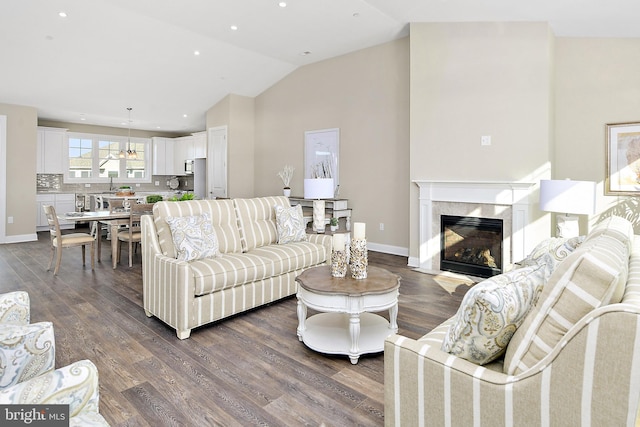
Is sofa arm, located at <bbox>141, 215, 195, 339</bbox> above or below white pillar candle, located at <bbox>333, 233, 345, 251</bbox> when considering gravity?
below

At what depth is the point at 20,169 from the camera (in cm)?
713

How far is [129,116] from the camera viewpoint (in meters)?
8.34

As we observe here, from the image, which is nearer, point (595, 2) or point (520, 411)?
point (520, 411)

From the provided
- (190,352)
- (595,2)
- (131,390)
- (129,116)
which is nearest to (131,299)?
(190,352)

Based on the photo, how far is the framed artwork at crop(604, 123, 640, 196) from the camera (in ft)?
13.3

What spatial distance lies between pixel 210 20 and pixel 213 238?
347cm

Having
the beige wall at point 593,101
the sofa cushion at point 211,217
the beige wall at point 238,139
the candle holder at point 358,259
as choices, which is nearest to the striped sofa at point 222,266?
the sofa cushion at point 211,217

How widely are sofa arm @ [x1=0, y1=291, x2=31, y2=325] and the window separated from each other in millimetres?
8166

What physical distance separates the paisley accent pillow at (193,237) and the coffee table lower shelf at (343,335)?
43.1 inches

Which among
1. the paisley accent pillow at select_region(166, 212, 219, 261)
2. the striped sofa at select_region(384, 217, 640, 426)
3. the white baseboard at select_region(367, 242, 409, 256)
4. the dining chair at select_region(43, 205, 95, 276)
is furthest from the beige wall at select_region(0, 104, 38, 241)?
the striped sofa at select_region(384, 217, 640, 426)

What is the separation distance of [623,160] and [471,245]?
6.15ft

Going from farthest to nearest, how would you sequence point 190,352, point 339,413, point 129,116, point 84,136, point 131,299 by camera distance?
point 84,136 → point 129,116 → point 131,299 → point 190,352 → point 339,413

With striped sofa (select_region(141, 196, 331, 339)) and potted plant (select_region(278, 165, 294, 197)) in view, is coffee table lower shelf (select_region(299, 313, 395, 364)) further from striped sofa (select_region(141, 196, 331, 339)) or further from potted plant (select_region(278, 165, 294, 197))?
potted plant (select_region(278, 165, 294, 197))

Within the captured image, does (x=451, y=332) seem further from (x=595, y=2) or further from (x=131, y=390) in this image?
(x=595, y=2)
